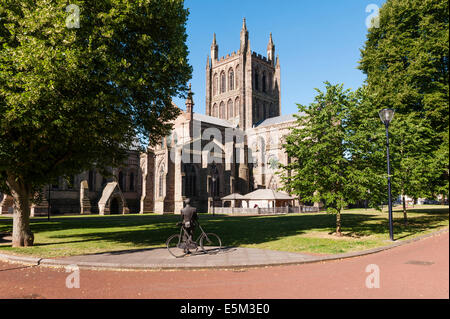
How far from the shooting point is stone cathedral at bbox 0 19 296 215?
43.2m

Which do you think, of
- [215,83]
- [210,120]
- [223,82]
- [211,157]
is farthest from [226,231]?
[215,83]

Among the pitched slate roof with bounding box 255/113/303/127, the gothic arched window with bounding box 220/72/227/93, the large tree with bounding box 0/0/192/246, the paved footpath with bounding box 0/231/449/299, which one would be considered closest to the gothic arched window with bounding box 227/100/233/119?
the gothic arched window with bounding box 220/72/227/93

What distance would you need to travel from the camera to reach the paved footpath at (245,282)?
5.71 m

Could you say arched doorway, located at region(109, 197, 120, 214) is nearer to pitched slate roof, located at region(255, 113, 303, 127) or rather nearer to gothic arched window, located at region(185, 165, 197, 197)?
gothic arched window, located at region(185, 165, 197, 197)

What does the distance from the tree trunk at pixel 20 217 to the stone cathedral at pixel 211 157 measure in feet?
69.3

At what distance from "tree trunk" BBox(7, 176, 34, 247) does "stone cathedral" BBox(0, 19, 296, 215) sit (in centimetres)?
2111

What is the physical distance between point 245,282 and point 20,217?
10.5 m

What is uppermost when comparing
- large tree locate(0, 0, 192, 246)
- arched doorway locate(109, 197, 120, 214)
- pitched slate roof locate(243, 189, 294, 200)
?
large tree locate(0, 0, 192, 246)

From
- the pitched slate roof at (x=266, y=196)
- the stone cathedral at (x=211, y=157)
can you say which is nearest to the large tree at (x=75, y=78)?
the stone cathedral at (x=211, y=157)

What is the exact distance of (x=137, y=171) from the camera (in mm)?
53469

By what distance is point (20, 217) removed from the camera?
1245 cm
